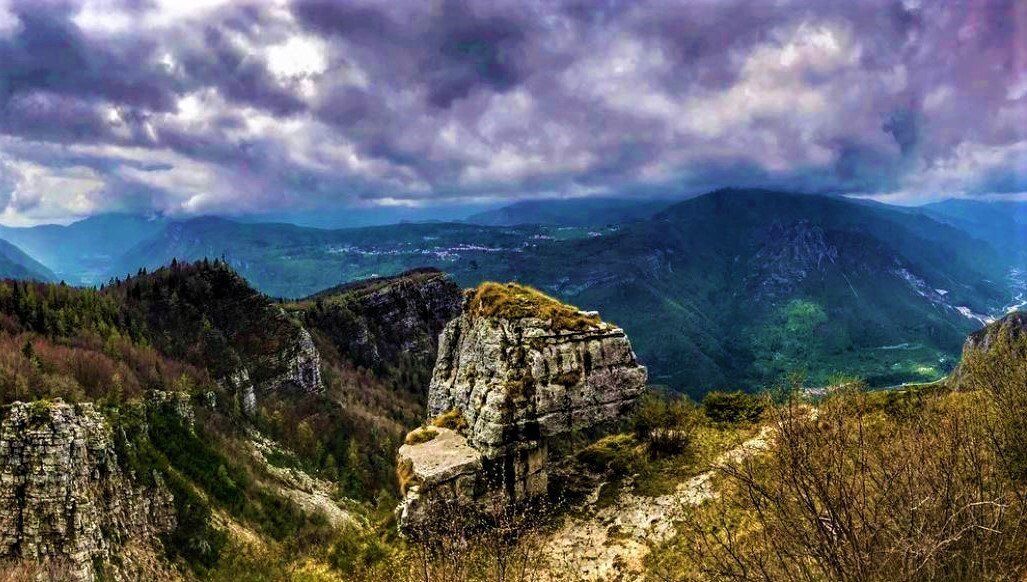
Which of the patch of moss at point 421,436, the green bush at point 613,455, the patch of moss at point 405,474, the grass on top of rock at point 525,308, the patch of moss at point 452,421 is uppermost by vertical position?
the grass on top of rock at point 525,308

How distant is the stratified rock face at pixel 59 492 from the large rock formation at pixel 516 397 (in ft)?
134

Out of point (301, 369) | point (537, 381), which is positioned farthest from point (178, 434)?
point (537, 381)

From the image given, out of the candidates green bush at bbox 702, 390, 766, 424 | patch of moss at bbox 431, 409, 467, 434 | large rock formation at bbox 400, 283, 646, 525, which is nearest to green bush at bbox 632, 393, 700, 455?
green bush at bbox 702, 390, 766, 424

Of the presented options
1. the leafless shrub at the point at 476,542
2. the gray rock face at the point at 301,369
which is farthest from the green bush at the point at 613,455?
the gray rock face at the point at 301,369

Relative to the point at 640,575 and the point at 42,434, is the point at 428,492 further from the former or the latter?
the point at 42,434

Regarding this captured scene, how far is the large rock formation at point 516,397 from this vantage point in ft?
91.4

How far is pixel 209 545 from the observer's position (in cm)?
6241

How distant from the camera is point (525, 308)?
3278 cm

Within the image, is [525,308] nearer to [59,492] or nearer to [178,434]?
[59,492]

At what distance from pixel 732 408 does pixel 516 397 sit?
15.9 meters

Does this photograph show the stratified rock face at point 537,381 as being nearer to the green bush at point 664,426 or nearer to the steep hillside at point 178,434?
the green bush at point 664,426

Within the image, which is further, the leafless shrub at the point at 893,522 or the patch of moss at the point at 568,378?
the patch of moss at the point at 568,378

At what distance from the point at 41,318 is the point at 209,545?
211ft

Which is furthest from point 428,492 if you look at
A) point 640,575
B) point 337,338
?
point 337,338
